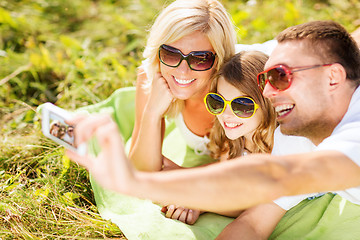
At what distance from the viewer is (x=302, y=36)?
90.9 inches

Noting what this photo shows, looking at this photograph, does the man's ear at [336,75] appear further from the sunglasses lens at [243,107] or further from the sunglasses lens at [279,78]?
the sunglasses lens at [243,107]

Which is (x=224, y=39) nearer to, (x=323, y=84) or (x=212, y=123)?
(x=212, y=123)

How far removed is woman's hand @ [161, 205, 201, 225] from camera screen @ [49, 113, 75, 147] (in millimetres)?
1509

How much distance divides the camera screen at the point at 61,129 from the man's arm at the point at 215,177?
0.16 meters

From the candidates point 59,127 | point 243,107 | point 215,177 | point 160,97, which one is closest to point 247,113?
point 243,107

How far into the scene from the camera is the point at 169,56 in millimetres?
3100

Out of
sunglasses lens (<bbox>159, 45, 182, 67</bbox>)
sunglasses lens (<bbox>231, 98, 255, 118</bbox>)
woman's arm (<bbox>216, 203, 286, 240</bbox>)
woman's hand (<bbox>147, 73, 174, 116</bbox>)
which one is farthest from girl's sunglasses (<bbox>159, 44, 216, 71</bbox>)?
woman's arm (<bbox>216, 203, 286, 240</bbox>)

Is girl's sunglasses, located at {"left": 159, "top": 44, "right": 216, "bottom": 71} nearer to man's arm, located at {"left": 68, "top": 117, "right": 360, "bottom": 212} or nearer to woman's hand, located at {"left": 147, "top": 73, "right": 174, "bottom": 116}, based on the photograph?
woman's hand, located at {"left": 147, "top": 73, "right": 174, "bottom": 116}

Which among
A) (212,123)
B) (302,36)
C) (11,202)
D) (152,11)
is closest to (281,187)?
(302,36)

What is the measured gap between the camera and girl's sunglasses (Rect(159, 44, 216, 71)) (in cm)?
302

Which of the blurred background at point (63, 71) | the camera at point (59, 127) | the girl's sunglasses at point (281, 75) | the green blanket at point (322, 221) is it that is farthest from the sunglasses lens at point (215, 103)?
the camera at point (59, 127)

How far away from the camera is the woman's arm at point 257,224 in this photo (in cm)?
265

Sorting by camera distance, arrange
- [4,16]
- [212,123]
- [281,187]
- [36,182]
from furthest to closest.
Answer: [4,16] → [212,123] → [36,182] → [281,187]

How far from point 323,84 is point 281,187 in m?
0.90
